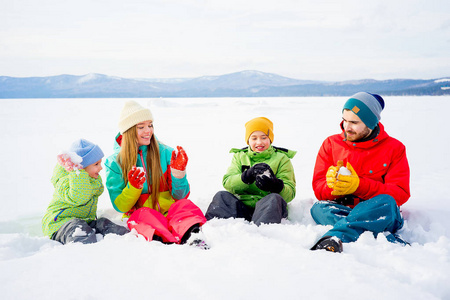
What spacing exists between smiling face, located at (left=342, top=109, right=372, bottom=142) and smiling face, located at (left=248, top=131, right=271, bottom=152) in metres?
0.85

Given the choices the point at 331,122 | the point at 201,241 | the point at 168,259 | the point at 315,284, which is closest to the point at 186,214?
the point at 201,241

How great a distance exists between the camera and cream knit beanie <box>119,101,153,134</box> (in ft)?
12.3

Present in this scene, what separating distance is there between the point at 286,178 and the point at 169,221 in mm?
1315

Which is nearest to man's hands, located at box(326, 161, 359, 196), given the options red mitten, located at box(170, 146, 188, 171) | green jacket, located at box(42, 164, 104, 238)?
red mitten, located at box(170, 146, 188, 171)

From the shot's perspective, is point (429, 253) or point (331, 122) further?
point (331, 122)

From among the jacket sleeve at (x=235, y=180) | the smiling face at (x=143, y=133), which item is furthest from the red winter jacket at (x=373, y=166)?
the smiling face at (x=143, y=133)

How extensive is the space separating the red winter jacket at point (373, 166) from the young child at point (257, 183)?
1.23 ft

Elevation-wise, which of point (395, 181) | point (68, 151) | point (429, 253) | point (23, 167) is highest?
point (68, 151)

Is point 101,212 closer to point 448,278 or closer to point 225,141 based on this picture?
point 448,278

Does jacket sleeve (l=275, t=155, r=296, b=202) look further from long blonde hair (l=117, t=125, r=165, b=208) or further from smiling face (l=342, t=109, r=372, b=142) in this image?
long blonde hair (l=117, t=125, r=165, b=208)

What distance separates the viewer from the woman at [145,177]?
346 centimetres

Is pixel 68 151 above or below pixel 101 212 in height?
above

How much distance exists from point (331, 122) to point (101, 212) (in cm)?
1202

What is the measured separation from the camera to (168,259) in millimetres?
2336
